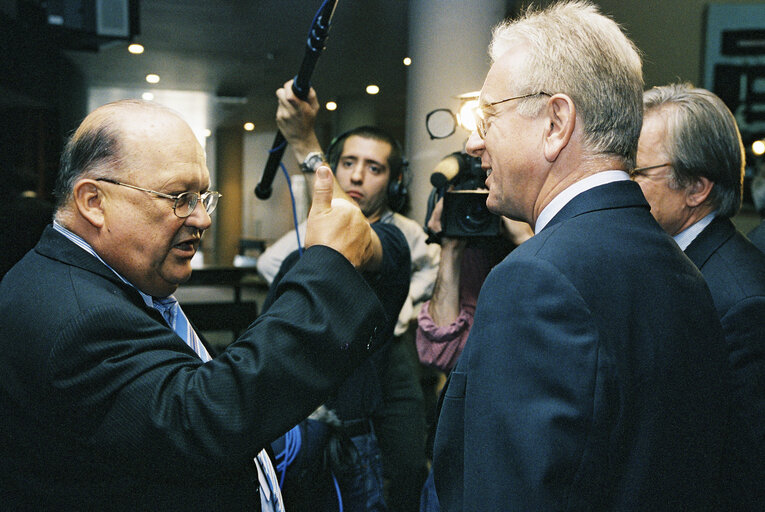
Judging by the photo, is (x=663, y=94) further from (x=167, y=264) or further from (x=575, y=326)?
(x=167, y=264)

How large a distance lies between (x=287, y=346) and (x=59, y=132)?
7.56 feet

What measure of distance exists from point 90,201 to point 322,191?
0.39 m

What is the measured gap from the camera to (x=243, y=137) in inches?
175

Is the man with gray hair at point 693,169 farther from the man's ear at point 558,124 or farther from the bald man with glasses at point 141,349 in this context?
the bald man with glasses at point 141,349

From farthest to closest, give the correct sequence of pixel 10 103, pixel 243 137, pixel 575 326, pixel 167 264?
pixel 243 137, pixel 10 103, pixel 167 264, pixel 575 326

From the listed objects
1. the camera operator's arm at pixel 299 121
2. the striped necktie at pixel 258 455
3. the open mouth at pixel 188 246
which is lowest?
the striped necktie at pixel 258 455

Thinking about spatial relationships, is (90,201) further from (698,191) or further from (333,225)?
(698,191)

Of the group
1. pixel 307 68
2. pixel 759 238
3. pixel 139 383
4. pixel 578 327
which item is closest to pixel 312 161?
pixel 307 68

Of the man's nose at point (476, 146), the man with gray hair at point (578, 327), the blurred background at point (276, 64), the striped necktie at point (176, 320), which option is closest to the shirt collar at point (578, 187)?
the man with gray hair at point (578, 327)

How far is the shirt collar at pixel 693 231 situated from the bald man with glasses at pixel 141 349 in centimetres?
87

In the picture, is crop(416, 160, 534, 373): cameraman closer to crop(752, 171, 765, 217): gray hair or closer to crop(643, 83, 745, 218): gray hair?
crop(643, 83, 745, 218): gray hair

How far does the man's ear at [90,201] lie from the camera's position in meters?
1.02

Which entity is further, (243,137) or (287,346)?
(243,137)

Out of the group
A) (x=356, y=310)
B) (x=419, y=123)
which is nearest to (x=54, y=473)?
(x=356, y=310)
